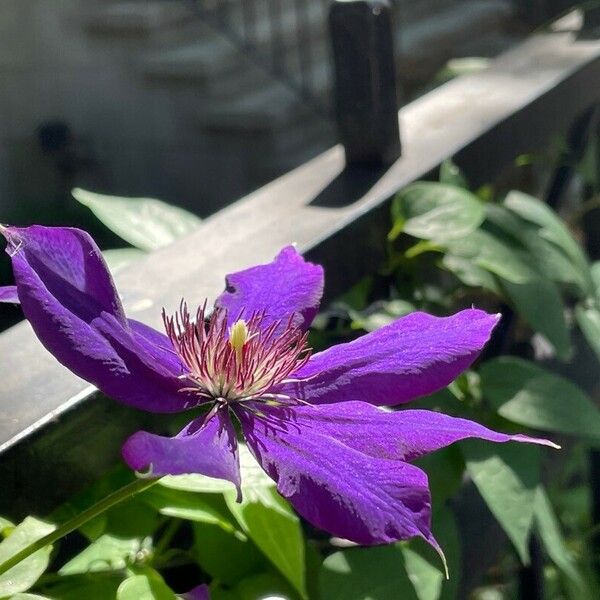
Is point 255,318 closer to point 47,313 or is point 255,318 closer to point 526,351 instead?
point 47,313

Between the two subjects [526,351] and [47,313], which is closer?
[47,313]

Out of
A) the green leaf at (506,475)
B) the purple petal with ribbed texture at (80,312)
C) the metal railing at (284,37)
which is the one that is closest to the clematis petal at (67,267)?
the purple petal with ribbed texture at (80,312)

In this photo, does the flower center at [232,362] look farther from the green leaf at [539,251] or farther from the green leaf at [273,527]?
the green leaf at [539,251]

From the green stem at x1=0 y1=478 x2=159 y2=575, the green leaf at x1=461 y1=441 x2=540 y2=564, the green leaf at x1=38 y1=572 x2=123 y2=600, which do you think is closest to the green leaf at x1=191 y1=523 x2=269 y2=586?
the green leaf at x1=38 y1=572 x2=123 y2=600

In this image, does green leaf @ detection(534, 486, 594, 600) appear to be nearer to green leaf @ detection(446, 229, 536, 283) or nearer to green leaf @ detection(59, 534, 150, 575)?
green leaf @ detection(446, 229, 536, 283)

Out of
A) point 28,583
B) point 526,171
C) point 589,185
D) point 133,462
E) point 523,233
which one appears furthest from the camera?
point 526,171

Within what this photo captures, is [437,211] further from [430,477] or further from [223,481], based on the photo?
[223,481]

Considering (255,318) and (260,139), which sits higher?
(255,318)

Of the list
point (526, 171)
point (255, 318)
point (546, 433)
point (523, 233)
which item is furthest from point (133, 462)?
point (526, 171)
